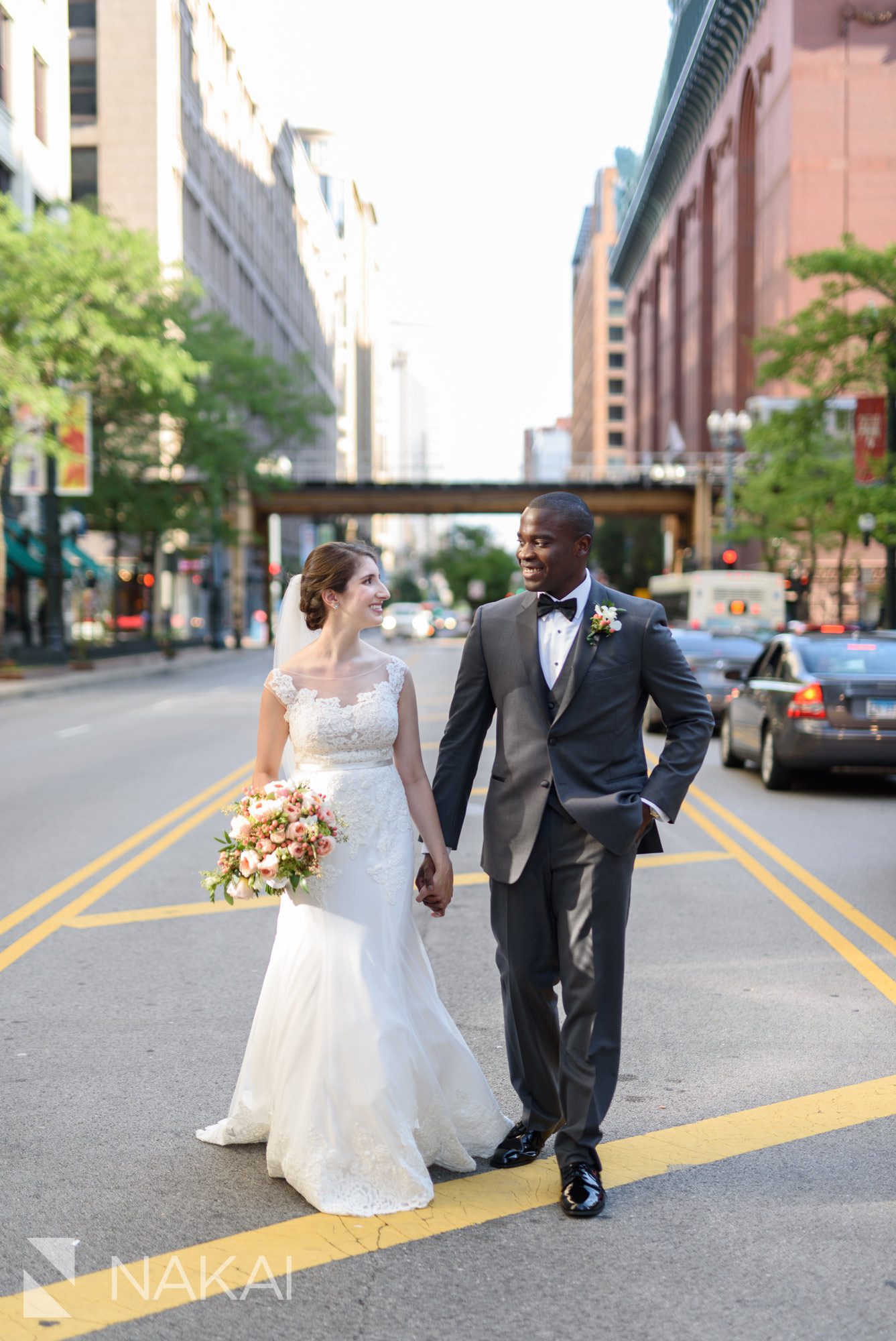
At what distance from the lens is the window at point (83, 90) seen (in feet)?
214

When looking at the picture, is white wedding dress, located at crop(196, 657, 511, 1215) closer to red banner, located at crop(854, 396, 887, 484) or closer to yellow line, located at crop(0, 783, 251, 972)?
yellow line, located at crop(0, 783, 251, 972)

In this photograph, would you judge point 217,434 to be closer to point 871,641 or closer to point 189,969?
point 871,641

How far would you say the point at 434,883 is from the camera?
448 cm

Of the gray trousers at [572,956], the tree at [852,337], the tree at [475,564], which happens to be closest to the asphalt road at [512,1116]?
the gray trousers at [572,956]

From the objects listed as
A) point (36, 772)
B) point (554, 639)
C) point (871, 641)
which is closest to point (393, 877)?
point (554, 639)

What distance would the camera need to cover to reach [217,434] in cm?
4525

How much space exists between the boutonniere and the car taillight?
9869mm

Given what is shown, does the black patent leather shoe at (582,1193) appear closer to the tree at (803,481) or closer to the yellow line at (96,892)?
the yellow line at (96,892)

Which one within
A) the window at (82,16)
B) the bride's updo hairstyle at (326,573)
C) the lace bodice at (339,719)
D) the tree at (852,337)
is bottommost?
the lace bodice at (339,719)

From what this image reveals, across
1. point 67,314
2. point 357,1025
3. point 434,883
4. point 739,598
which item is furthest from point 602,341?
point 357,1025

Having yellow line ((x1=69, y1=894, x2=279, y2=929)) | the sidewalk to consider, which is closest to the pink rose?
yellow line ((x1=69, y1=894, x2=279, y2=929))

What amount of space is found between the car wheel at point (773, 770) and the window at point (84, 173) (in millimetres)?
57358

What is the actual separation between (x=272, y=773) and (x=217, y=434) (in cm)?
4174

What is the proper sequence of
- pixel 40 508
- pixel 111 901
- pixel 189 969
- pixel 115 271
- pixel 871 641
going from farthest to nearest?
pixel 40 508, pixel 115 271, pixel 871 641, pixel 111 901, pixel 189 969
